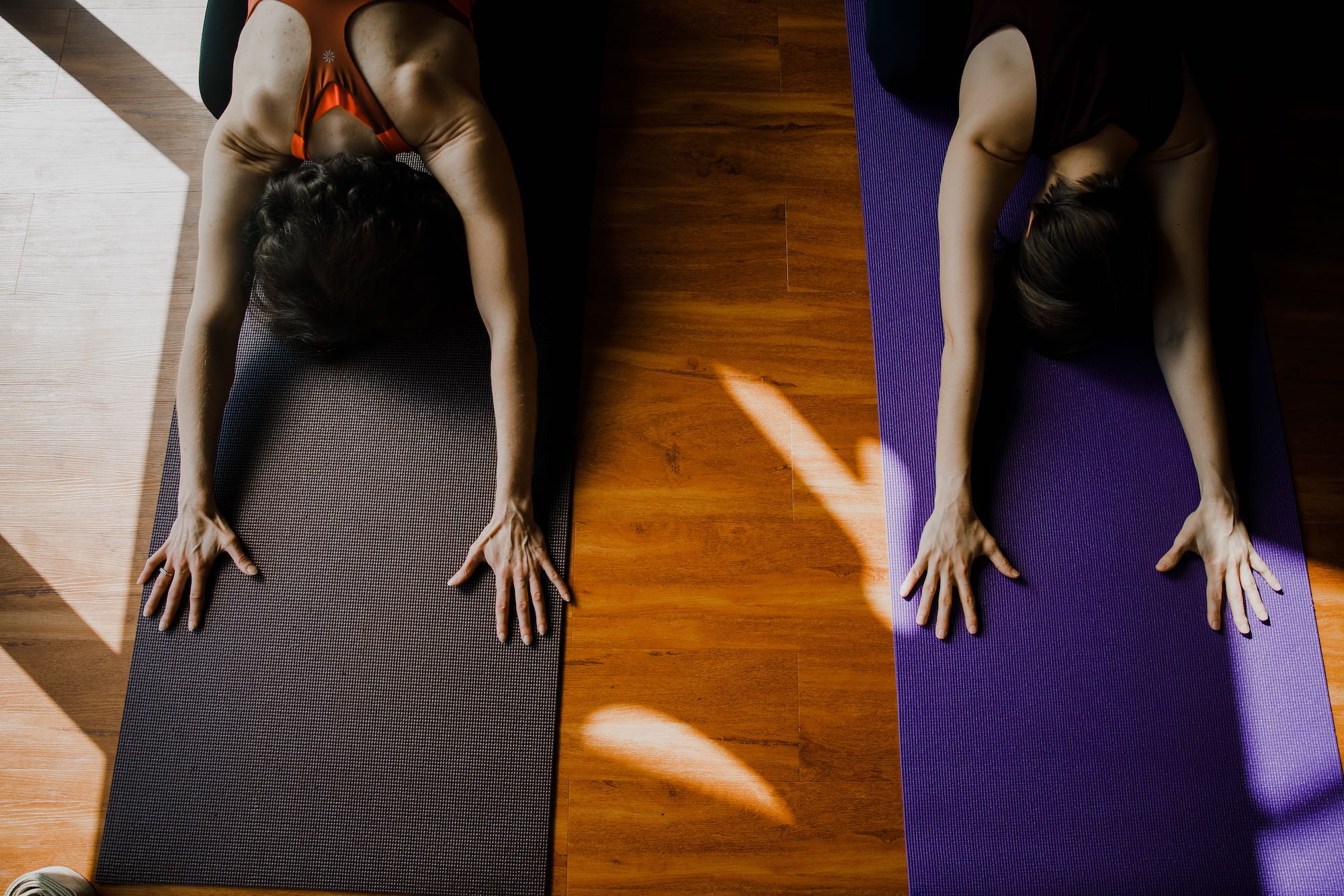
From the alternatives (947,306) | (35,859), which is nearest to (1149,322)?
(947,306)

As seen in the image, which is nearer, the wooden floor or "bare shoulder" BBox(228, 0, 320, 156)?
"bare shoulder" BBox(228, 0, 320, 156)

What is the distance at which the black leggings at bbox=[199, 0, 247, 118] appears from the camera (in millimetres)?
→ 1733

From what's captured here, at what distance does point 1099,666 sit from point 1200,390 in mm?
637

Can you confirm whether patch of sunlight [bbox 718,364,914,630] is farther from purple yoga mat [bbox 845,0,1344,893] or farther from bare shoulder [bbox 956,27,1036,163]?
bare shoulder [bbox 956,27,1036,163]

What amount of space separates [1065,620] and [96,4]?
10.0ft

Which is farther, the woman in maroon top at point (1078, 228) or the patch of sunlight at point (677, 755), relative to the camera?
the patch of sunlight at point (677, 755)

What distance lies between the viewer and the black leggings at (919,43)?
1733 millimetres

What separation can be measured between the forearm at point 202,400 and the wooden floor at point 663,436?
0.83ft

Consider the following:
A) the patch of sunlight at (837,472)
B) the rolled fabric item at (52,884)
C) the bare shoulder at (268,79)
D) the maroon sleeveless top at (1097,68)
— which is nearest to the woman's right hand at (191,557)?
the rolled fabric item at (52,884)

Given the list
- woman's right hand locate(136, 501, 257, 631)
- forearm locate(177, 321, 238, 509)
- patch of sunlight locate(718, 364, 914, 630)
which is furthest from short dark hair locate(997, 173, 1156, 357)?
woman's right hand locate(136, 501, 257, 631)

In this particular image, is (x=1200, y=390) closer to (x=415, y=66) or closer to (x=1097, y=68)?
(x=1097, y=68)

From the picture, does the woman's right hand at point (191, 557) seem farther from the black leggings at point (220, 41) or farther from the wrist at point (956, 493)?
the wrist at point (956, 493)

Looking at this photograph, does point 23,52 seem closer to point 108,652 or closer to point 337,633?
point 108,652

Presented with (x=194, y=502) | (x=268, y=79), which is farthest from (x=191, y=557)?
(x=268, y=79)
